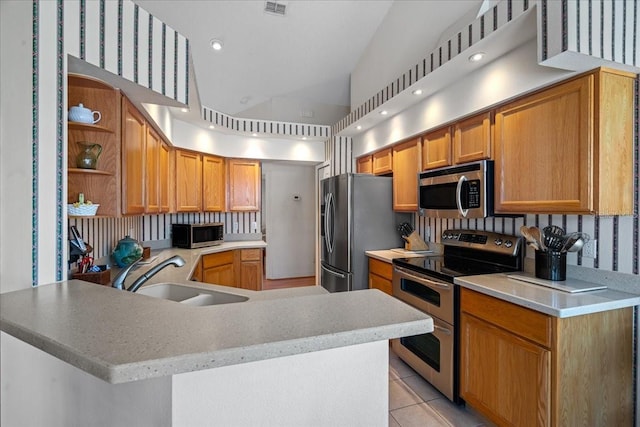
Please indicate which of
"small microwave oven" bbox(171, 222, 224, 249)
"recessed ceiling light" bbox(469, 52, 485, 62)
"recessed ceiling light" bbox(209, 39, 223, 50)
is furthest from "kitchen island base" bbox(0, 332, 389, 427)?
"recessed ceiling light" bbox(209, 39, 223, 50)

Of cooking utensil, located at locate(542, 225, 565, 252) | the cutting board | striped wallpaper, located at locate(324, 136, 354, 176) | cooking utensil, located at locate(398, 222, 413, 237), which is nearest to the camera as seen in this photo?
the cutting board

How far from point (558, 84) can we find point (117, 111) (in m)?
2.52

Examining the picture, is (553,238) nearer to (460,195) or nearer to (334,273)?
(460,195)

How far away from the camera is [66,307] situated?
90cm

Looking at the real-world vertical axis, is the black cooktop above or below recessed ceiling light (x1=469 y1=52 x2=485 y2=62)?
below

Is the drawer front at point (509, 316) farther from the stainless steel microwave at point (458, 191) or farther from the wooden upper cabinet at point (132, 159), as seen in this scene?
the wooden upper cabinet at point (132, 159)

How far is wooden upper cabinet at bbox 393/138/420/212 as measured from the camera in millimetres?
3029

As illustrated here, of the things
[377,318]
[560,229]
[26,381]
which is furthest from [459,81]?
[26,381]

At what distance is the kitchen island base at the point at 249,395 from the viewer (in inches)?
30.7

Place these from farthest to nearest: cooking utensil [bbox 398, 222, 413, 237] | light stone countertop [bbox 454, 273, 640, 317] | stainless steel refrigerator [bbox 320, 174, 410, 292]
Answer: cooking utensil [bbox 398, 222, 413, 237] < stainless steel refrigerator [bbox 320, 174, 410, 292] < light stone countertop [bbox 454, 273, 640, 317]

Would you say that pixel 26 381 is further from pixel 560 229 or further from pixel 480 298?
pixel 560 229

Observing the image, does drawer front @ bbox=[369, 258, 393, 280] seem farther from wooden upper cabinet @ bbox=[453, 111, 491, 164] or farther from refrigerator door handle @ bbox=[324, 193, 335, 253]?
wooden upper cabinet @ bbox=[453, 111, 491, 164]

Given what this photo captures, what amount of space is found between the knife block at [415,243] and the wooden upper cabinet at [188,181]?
260cm

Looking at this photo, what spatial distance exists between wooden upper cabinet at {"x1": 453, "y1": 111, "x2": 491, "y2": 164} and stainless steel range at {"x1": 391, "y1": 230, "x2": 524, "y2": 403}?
0.65m
